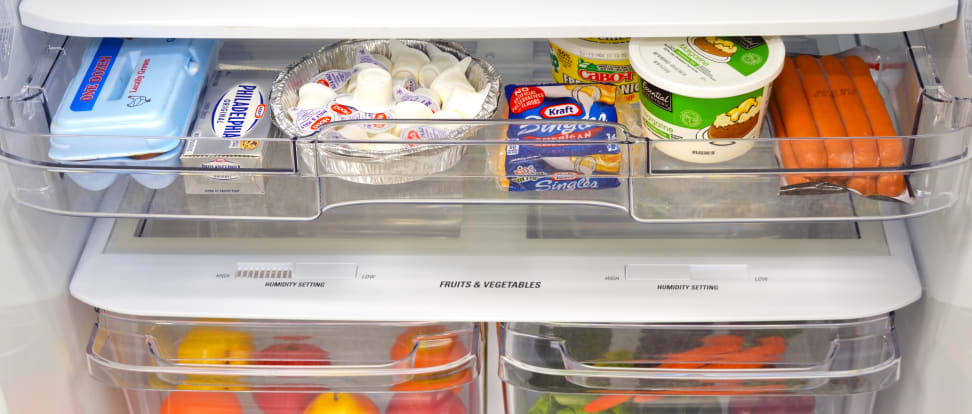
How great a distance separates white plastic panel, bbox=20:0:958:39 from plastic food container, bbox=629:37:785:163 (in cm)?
4

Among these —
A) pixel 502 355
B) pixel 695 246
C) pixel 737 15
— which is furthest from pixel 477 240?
pixel 737 15

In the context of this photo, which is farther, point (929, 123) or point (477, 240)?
point (477, 240)

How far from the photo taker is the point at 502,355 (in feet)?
3.35

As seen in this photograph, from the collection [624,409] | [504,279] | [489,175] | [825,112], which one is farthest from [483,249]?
[825,112]

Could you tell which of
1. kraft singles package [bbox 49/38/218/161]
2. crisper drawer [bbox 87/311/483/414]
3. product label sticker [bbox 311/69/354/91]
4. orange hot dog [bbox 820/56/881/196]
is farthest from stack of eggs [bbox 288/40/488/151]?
orange hot dog [bbox 820/56/881/196]

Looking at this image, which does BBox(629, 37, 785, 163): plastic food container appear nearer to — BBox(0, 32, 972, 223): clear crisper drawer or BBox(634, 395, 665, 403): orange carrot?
BBox(0, 32, 972, 223): clear crisper drawer

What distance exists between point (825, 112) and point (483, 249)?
0.36 m

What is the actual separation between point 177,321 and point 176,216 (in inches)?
7.0

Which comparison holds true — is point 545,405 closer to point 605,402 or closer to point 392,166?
point 605,402

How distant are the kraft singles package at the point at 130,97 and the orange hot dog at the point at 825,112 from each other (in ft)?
1.92

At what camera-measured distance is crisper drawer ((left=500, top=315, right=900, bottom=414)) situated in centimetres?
100

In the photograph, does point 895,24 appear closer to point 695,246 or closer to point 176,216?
point 695,246

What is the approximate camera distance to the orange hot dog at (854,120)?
86cm

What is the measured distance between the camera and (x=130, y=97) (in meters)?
0.89
